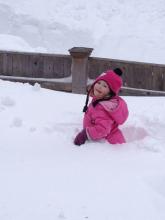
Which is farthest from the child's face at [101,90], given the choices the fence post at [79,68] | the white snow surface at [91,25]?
the white snow surface at [91,25]

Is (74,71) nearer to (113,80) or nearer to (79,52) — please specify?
(79,52)

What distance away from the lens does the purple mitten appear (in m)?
4.16

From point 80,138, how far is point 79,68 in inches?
198

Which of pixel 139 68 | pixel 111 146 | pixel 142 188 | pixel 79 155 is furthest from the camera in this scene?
pixel 139 68

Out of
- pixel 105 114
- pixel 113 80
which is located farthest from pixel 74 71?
pixel 105 114

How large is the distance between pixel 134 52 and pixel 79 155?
57.6ft

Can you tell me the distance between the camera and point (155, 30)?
891 inches

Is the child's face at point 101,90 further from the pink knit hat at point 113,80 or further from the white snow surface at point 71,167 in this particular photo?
the white snow surface at point 71,167

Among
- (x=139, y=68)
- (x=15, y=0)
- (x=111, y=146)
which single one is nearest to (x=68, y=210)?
(x=111, y=146)

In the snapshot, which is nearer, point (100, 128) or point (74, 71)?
point (100, 128)

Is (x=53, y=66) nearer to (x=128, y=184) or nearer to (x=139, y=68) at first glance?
(x=139, y=68)

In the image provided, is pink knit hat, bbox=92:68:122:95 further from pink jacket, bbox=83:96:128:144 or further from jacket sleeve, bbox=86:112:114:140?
jacket sleeve, bbox=86:112:114:140

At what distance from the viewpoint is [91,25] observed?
76.0 ft

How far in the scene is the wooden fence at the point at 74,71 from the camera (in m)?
9.07
